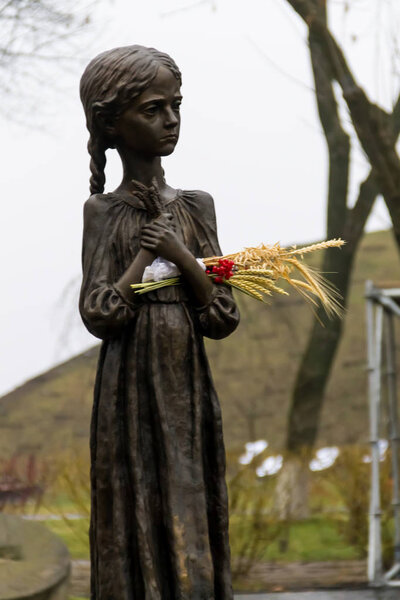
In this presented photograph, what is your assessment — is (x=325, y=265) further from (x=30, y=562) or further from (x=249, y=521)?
(x=30, y=562)

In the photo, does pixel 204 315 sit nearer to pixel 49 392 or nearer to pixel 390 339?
pixel 390 339

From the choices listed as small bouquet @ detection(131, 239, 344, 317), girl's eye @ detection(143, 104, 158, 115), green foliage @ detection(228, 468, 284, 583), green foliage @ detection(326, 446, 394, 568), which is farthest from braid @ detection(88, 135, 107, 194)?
green foliage @ detection(326, 446, 394, 568)

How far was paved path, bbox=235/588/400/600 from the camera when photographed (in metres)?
6.48

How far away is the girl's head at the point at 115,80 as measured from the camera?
3426 millimetres

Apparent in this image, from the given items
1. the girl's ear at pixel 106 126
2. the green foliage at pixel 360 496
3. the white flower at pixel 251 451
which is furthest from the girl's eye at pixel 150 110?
the green foliage at pixel 360 496

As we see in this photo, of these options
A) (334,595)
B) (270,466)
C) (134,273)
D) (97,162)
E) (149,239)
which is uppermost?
(97,162)

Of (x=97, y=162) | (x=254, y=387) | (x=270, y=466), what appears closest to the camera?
(x=97, y=162)

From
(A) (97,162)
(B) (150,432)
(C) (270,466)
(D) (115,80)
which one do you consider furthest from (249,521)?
(D) (115,80)

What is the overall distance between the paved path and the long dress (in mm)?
3157

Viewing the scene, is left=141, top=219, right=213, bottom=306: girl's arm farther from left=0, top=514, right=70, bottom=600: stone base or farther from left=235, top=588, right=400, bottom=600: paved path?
left=235, top=588, right=400, bottom=600: paved path

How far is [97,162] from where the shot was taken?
3670 mm

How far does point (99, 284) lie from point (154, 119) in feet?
1.98

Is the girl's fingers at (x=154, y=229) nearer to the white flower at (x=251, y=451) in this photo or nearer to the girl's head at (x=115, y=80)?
the girl's head at (x=115, y=80)

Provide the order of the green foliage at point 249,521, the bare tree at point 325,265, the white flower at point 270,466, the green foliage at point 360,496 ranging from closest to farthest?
1. the green foliage at point 249,521
2. the white flower at point 270,466
3. the green foliage at point 360,496
4. the bare tree at point 325,265
